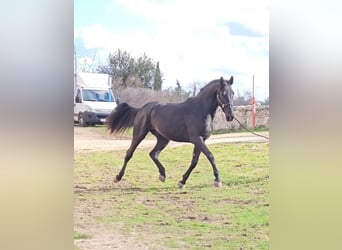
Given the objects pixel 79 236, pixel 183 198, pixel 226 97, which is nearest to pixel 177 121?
pixel 226 97

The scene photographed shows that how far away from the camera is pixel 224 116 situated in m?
2.48

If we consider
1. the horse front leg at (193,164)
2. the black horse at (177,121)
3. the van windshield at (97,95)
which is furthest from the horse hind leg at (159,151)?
the van windshield at (97,95)

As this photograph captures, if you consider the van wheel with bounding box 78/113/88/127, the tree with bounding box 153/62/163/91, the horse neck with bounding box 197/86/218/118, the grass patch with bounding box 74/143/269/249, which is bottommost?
the grass patch with bounding box 74/143/269/249

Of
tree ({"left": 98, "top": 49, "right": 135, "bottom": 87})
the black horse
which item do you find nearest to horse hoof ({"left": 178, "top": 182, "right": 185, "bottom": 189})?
the black horse

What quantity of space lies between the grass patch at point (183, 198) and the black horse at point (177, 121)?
35 mm

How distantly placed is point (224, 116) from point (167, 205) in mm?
575

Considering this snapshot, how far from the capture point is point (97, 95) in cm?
251

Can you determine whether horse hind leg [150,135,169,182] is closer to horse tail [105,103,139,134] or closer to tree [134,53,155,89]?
horse tail [105,103,139,134]

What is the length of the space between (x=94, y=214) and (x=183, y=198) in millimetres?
493

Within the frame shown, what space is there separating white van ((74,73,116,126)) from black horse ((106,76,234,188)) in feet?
0.19

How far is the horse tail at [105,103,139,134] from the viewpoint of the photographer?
252cm

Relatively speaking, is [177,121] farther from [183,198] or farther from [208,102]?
[183,198]

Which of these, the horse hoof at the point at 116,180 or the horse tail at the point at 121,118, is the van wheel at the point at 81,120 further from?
the horse hoof at the point at 116,180
